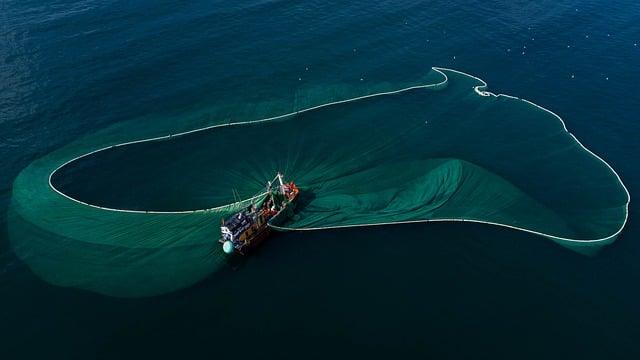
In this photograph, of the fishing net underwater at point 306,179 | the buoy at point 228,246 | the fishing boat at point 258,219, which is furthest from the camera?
the fishing net underwater at point 306,179

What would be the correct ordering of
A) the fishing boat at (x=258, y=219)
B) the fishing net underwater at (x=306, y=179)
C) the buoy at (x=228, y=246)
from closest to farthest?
the buoy at (x=228, y=246), the fishing boat at (x=258, y=219), the fishing net underwater at (x=306, y=179)

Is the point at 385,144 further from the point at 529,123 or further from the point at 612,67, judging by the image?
the point at 612,67

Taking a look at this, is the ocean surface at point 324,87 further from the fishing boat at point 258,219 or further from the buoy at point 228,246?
the buoy at point 228,246

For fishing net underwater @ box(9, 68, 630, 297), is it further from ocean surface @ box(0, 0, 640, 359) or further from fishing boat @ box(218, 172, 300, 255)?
ocean surface @ box(0, 0, 640, 359)

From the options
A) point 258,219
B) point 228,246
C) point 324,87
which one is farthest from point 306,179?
point 324,87

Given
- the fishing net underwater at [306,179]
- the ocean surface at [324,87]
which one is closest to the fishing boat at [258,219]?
the fishing net underwater at [306,179]
